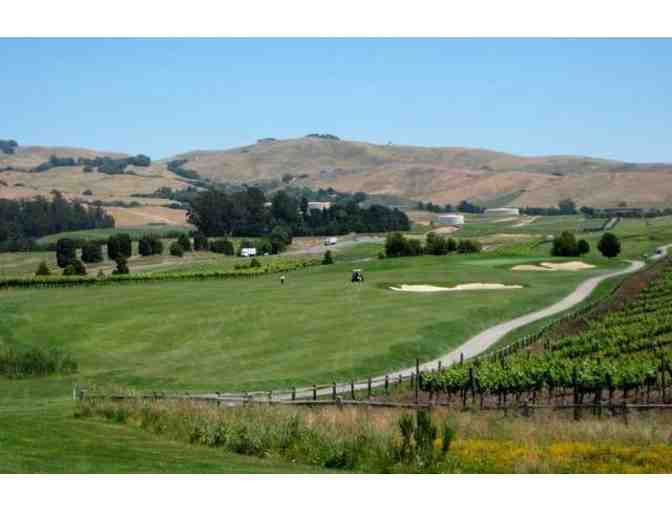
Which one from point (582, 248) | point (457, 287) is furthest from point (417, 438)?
point (582, 248)

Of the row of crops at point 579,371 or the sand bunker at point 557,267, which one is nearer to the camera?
the row of crops at point 579,371

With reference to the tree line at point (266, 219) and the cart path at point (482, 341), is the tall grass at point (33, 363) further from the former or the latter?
the tree line at point (266, 219)

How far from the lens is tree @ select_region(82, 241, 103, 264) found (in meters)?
136

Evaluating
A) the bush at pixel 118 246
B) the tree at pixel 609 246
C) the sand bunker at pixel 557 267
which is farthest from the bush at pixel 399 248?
the bush at pixel 118 246

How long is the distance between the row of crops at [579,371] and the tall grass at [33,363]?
57.8ft

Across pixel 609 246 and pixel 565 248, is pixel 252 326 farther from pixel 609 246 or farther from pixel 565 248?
pixel 609 246

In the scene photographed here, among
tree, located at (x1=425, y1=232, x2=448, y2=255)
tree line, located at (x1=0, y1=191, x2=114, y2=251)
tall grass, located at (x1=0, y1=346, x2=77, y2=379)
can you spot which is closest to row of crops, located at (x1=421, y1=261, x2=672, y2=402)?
tall grass, located at (x1=0, y1=346, x2=77, y2=379)

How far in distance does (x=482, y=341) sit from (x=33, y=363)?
23.1 metres

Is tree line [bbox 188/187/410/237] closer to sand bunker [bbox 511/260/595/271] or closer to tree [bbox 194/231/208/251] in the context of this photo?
tree [bbox 194/231/208/251]

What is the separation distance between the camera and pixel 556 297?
267 feet

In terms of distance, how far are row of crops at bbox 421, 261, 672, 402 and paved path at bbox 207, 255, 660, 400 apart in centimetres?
319

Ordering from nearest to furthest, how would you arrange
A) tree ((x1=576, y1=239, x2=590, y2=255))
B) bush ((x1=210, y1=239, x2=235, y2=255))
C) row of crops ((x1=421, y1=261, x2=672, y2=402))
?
row of crops ((x1=421, y1=261, x2=672, y2=402)) → tree ((x1=576, y1=239, x2=590, y2=255)) → bush ((x1=210, y1=239, x2=235, y2=255))

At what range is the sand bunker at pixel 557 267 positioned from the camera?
10675 cm

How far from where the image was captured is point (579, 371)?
4016 centimetres
